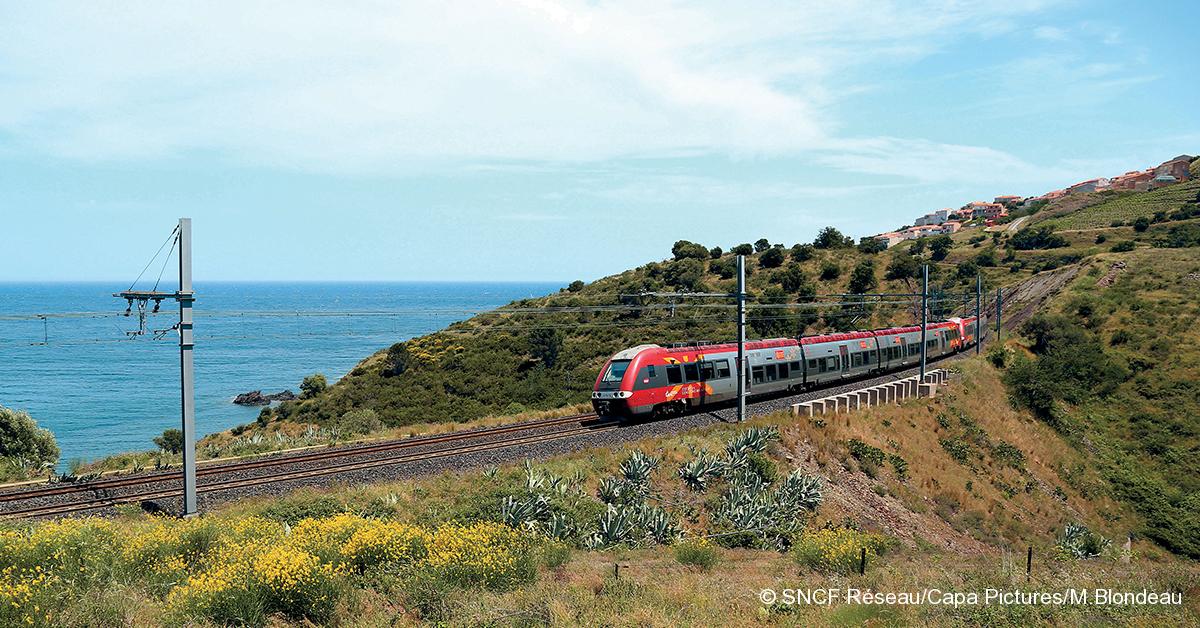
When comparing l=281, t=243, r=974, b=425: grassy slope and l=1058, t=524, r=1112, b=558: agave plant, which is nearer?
l=1058, t=524, r=1112, b=558: agave plant

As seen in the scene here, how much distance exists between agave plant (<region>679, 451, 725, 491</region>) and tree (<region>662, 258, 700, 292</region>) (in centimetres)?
5065

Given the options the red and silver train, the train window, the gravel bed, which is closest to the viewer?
the gravel bed

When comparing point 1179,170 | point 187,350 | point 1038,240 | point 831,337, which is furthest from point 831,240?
point 1179,170

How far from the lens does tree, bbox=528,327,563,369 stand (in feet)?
192

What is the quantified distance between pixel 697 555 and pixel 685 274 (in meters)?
62.4

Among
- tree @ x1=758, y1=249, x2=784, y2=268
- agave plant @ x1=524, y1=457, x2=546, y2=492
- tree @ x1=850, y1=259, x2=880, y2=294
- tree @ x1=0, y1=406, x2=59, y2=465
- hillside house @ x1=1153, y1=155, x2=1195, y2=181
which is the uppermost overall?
hillside house @ x1=1153, y1=155, x2=1195, y2=181

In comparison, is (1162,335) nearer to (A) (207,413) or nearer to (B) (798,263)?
(B) (798,263)

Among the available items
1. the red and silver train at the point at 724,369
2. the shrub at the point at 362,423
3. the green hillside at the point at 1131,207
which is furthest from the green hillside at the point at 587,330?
the green hillside at the point at 1131,207

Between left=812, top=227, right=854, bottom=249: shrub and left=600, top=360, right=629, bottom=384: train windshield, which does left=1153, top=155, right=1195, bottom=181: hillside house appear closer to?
left=812, top=227, right=854, bottom=249: shrub

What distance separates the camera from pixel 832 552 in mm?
14156

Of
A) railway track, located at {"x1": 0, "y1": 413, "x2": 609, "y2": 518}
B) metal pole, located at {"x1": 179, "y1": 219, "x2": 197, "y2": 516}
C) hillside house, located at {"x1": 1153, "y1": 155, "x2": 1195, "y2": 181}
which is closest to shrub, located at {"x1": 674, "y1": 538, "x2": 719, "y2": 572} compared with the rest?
railway track, located at {"x1": 0, "y1": 413, "x2": 609, "y2": 518}

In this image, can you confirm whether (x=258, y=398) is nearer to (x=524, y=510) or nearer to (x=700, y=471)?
(x=700, y=471)

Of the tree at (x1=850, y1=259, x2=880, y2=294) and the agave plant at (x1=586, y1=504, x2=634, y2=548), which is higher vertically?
the tree at (x1=850, y1=259, x2=880, y2=294)

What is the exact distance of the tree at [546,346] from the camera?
5841 centimetres
